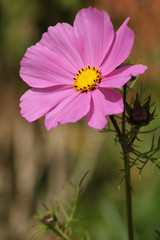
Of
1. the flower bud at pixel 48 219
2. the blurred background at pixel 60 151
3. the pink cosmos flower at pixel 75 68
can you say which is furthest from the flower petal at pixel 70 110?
the blurred background at pixel 60 151

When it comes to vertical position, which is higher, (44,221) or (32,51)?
(32,51)

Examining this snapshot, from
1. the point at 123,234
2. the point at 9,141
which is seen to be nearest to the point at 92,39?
the point at 123,234

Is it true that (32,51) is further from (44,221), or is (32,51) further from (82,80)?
(44,221)

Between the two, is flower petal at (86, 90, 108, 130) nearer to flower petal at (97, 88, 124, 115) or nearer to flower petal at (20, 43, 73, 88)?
flower petal at (97, 88, 124, 115)

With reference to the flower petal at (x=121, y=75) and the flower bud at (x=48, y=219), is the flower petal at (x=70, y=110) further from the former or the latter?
the flower bud at (x=48, y=219)

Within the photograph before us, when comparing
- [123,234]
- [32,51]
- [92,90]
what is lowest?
[123,234]
